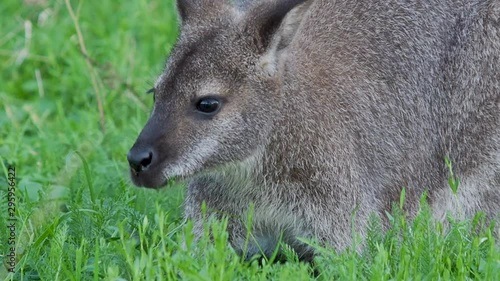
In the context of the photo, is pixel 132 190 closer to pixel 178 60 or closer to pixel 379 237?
pixel 178 60

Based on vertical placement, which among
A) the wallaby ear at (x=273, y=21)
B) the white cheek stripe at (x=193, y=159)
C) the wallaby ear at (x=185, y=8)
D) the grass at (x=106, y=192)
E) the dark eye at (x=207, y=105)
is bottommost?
the grass at (x=106, y=192)

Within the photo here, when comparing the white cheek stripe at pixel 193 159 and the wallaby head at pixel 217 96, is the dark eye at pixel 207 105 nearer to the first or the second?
the wallaby head at pixel 217 96

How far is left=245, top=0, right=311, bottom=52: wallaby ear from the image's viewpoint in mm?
5496

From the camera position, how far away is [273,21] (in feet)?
18.2

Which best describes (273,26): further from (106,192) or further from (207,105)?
(106,192)

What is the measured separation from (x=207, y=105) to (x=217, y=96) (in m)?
0.07

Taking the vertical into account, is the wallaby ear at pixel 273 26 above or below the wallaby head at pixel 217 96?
above

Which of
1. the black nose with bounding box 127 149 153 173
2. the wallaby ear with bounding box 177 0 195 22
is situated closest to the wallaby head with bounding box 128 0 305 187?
the black nose with bounding box 127 149 153 173

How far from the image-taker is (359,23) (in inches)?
246

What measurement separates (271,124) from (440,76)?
45.8 inches

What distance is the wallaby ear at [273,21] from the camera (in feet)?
18.0

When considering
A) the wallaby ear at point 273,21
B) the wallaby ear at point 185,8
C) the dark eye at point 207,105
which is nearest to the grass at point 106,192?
Result: the dark eye at point 207,105

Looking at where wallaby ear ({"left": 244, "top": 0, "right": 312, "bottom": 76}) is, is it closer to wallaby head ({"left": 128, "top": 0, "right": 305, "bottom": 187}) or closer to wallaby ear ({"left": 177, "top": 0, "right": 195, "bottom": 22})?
wallaby head ({"left": 128, "top": 0, "right": 305, "bottom": 187})

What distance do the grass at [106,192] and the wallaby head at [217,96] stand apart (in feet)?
0.90
